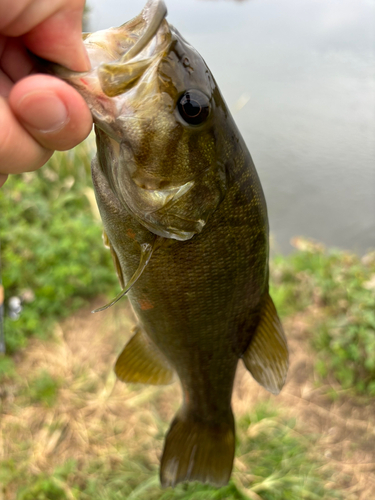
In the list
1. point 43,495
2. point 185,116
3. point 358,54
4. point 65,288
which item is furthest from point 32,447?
point 358,54

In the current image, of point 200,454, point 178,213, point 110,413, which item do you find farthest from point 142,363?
point 110,413

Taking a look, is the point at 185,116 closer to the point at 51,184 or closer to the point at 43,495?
the point at 43,495

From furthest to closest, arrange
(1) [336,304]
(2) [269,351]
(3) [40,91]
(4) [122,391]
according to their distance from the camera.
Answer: (1) [336,304]
(4) [122,391]
(2) [269,351]
(3) [40,91]

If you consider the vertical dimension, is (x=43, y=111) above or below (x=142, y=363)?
above

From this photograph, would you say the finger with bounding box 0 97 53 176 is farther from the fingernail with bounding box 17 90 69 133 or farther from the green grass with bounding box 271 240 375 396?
the green grass with bounding box 271 240 375 396

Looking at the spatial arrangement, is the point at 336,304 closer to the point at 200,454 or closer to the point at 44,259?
the point at 200,454

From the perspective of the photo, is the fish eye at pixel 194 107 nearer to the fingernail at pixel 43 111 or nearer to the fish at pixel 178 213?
the fish at pixel 178 213

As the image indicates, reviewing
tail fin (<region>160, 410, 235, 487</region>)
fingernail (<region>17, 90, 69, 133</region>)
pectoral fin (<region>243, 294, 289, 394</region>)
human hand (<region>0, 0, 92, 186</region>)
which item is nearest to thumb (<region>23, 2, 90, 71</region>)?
human hand (<region>0, 0, 92, 186</region>)

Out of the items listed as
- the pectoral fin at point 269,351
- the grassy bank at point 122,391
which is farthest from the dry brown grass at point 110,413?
the pectoral fin at point 269,351
